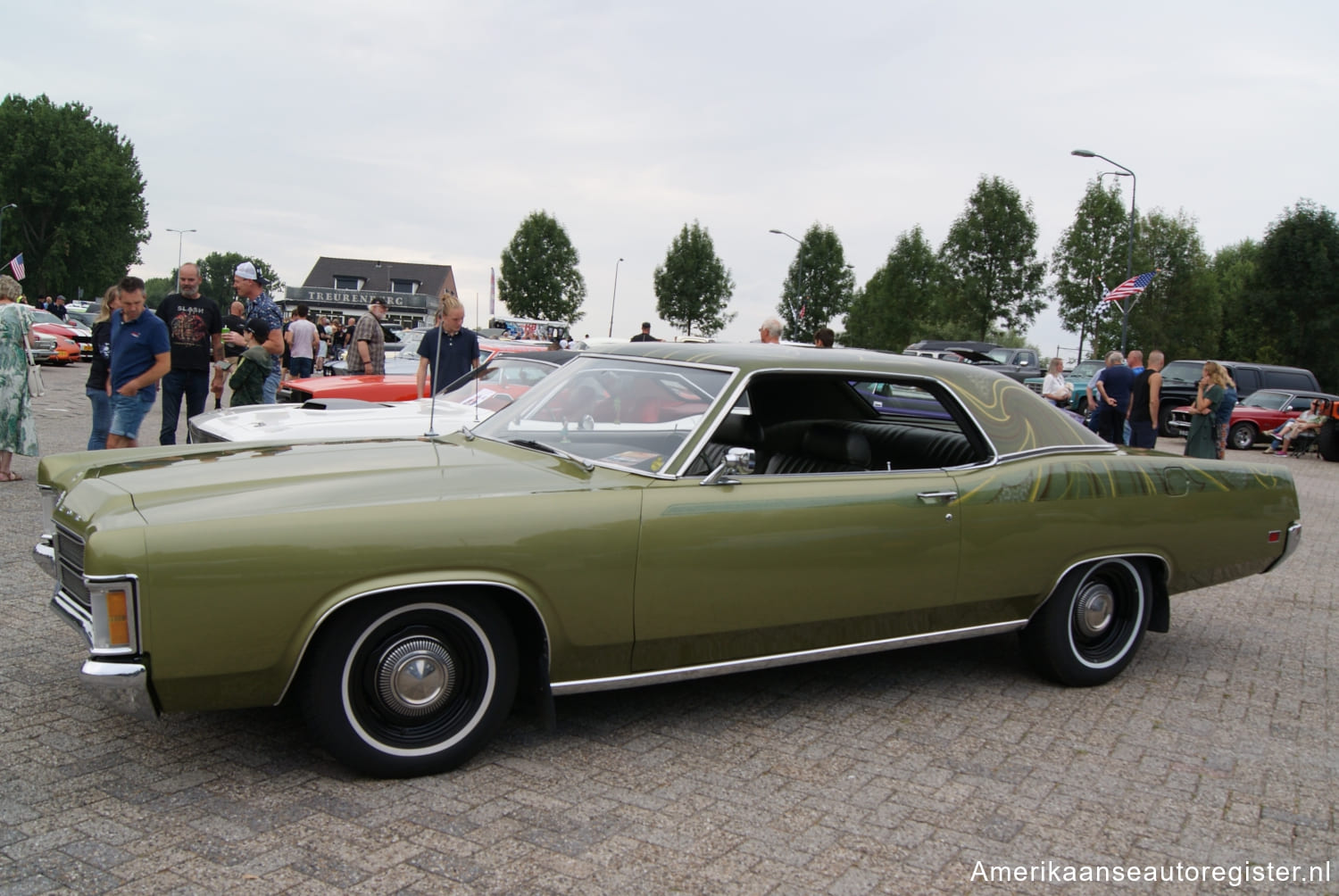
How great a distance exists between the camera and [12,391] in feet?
26.6

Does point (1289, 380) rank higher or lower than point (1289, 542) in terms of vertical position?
higher

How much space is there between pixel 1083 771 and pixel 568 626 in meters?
1.92

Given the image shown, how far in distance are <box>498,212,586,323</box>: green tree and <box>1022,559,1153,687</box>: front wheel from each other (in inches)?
2898

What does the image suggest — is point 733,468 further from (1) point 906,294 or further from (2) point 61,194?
(2) point 61,194

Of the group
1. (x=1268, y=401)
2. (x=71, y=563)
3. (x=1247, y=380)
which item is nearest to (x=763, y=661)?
(x=71, y=563)

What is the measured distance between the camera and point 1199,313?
141 feet

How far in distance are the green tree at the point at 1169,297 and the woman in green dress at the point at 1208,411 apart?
32588 millimetres

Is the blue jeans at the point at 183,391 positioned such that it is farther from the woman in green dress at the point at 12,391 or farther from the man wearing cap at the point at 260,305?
the woman in green dress at the point at 12,391

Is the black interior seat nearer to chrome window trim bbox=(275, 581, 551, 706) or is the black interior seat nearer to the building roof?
chrome window trim bbox=(275, 581, 551, 706)

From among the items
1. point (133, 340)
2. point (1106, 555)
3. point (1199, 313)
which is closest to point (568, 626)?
point (1106, 555)

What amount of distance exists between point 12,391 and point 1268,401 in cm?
2287

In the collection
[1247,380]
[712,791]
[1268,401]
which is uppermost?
[1247,380]

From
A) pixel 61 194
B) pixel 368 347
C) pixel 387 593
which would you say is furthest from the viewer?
pixel 61 194

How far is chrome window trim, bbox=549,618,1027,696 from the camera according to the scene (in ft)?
10.7
